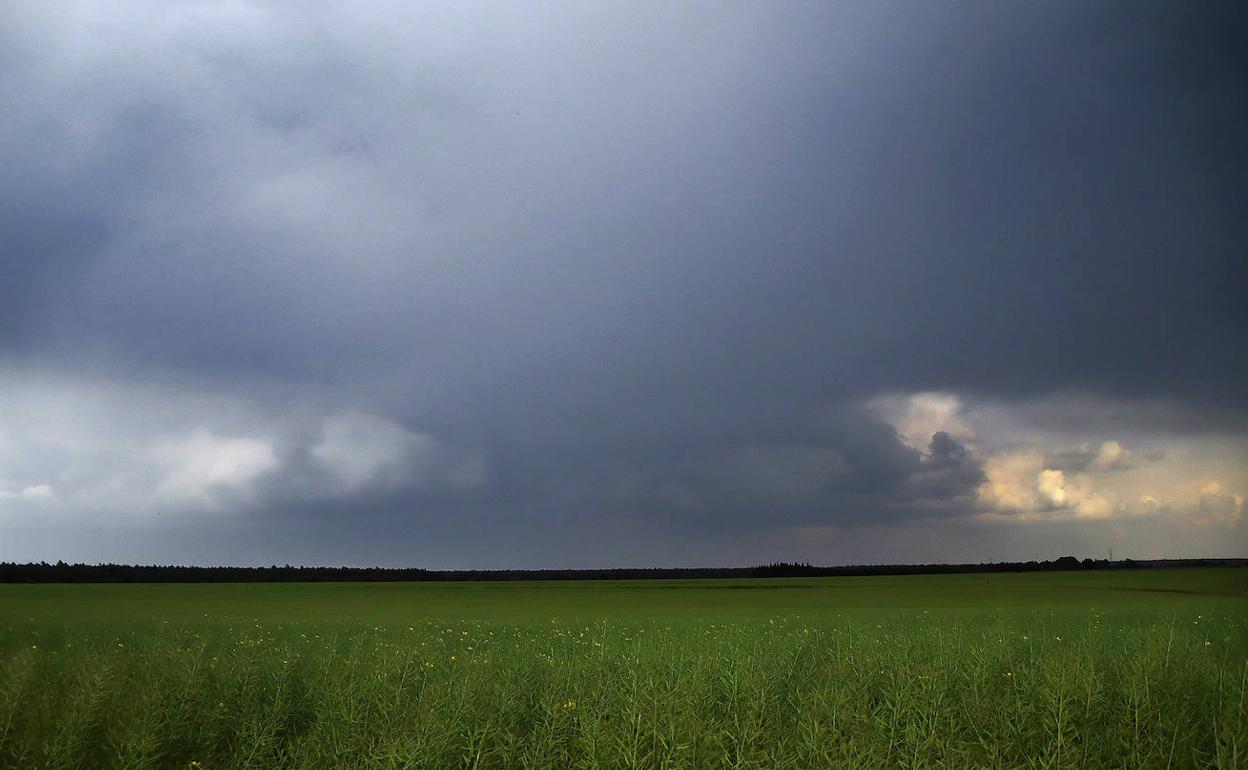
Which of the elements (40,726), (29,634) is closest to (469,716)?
(40,726)

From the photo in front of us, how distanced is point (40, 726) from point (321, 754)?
3.71m

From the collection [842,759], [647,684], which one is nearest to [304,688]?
[647,684]

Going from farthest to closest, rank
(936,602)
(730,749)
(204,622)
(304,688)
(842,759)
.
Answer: (936,602), (204,622), (304,688), (730,749), (842,759)

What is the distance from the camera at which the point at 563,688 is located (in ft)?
35.7

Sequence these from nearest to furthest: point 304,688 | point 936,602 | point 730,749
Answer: point 730,749 < point 304,688 < point 936,602

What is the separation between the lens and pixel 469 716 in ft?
31.9

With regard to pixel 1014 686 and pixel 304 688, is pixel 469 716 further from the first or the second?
pixel 1014 686

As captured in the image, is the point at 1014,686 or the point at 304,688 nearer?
the point at 1014,686

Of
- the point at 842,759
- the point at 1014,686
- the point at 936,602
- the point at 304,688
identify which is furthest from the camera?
the point at 936,602

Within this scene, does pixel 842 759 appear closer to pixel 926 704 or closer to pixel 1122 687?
pixel 926 704

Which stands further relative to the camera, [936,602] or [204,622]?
[936,602]

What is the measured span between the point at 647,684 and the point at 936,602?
45.9 metres

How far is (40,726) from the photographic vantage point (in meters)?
9.76

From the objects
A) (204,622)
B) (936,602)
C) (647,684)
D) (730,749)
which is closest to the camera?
(730,749)
